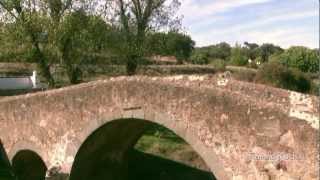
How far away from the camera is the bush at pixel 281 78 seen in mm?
31719

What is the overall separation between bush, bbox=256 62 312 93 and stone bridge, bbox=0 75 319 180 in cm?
1345

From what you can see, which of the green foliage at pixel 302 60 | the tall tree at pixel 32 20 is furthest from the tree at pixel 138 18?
the green foliage at pixel 302 60

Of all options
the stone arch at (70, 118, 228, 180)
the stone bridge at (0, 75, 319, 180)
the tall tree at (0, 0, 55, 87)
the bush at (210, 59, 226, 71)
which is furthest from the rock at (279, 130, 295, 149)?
the bush at (210, 59, 226, 71)

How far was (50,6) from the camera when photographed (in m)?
28.0

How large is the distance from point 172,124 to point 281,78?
1882 centimetres

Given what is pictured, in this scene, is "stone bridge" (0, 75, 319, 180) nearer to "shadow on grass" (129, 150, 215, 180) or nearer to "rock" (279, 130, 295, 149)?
"rock" (279, 130, 295, 149)

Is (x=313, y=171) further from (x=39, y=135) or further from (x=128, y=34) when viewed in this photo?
(x=128, y=34)

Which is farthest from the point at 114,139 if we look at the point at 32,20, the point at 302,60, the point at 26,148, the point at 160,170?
the point at 302,60

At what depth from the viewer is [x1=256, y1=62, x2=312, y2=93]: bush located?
3172 cm

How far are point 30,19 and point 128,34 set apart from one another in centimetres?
524

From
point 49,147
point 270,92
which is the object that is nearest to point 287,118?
point 270,92

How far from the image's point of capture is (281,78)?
31.8 meters

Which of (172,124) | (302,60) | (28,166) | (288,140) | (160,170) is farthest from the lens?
(302,60)

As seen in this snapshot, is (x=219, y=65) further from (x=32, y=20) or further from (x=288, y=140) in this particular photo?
(x=288, y=140)
